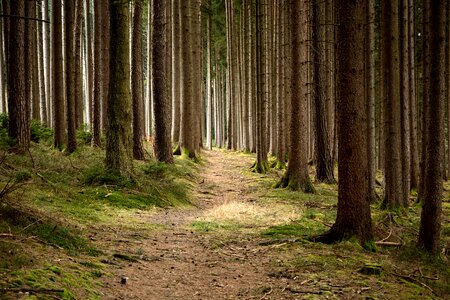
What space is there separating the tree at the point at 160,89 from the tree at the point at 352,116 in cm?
873

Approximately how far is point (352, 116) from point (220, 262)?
9.60ft

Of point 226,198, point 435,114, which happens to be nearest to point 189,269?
point 435,114

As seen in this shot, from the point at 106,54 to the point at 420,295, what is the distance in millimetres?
12549

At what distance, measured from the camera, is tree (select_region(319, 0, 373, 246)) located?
6.69 metres

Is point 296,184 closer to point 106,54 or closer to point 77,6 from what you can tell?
point 106,54

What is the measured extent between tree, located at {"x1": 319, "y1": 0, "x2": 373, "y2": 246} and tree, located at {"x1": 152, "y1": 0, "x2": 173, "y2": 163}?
873cm

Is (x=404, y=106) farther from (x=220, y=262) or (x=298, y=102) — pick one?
(x=220, y=262)

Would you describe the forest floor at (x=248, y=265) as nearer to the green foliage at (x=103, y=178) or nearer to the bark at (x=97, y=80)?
the green foliage at (x=103, y=178)

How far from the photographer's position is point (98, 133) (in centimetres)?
1568

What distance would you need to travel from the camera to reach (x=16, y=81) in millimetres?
10781

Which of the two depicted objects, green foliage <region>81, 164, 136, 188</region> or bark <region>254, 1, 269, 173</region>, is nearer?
green foliage <region>81, 164, 136, 188</region>

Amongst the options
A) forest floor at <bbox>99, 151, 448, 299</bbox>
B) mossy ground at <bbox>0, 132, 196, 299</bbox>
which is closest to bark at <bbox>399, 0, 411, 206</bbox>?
forest floor at <bbox>99, 151, 448, 299</bbox>

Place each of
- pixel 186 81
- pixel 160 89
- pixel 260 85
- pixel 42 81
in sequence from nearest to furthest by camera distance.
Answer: pixel 160 89 < pixel 260 85 < pixel 186 81 < pixel 42 81

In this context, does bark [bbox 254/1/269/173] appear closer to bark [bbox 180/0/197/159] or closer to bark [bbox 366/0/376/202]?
bark [bbox 180/0/197/159]
